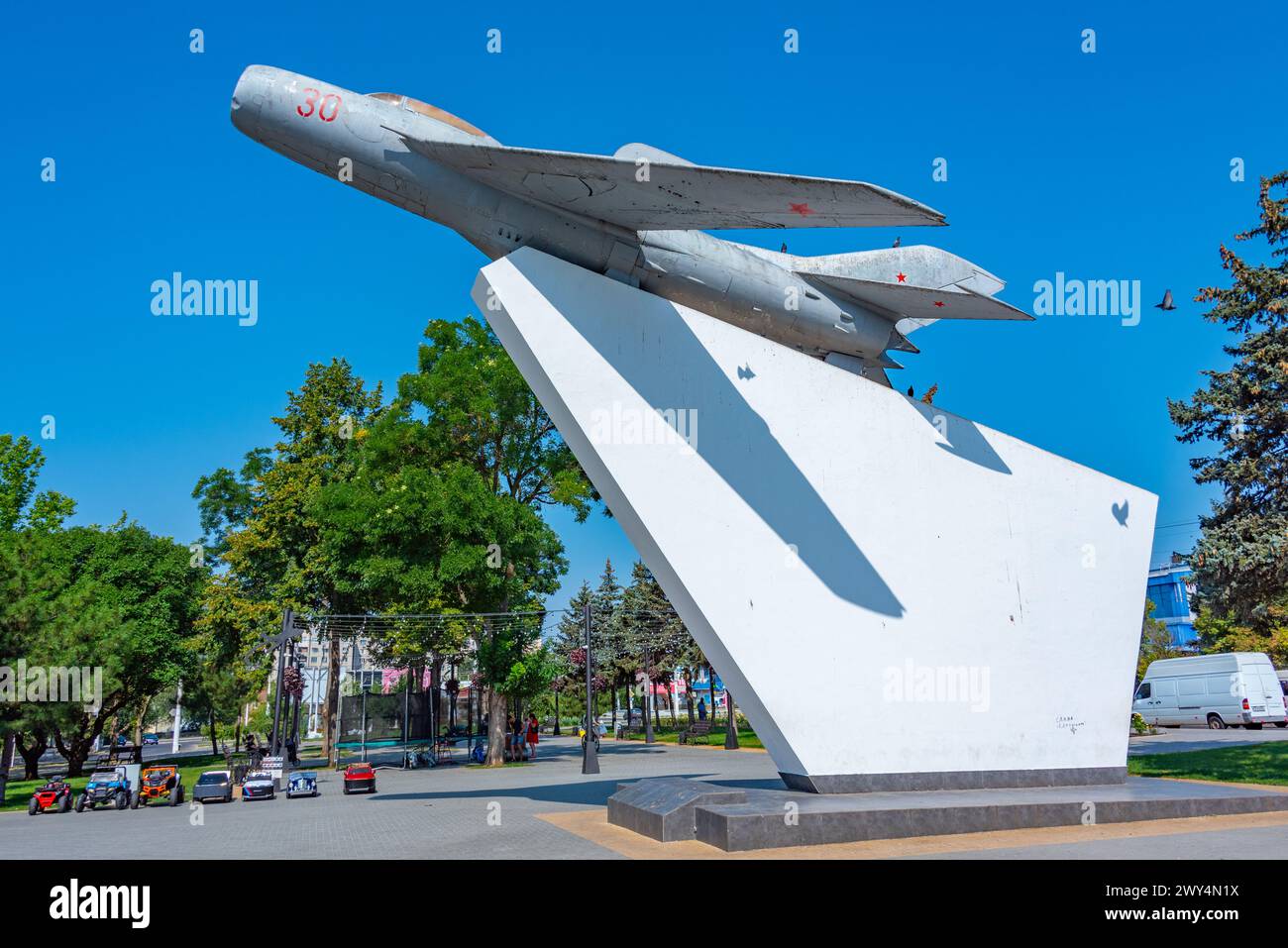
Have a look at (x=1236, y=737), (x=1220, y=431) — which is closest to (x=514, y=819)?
(x=1220, y=431)

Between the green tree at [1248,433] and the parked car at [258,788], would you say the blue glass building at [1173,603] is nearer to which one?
the green tree at [1248,433]

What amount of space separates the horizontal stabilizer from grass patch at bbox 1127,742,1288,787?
34.1 ft

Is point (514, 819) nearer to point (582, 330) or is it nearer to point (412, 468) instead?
point (582, 330)

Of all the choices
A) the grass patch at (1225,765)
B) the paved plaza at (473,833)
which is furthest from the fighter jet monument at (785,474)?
the grass patch at (1225,765)

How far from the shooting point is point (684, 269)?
12898 millimetres

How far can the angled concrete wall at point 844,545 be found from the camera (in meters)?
11.3

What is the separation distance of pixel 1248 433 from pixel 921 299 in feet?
45.1

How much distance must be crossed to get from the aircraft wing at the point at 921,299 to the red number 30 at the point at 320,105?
7099 millimetres

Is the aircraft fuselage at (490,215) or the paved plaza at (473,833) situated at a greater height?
the aircraft fuselage at (490,215)

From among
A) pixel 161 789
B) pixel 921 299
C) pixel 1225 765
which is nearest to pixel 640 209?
pixel 921 299

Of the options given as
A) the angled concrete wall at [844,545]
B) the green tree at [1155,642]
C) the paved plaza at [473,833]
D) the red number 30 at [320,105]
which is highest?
the red number 30 at [320,105]

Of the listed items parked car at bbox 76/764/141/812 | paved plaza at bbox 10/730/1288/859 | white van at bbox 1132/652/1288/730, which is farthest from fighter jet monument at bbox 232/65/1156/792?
white van at bbox 1132/652/1288/730

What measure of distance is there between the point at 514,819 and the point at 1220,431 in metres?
20.1

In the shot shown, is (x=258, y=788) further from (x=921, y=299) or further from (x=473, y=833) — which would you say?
(x=921, y=299)
